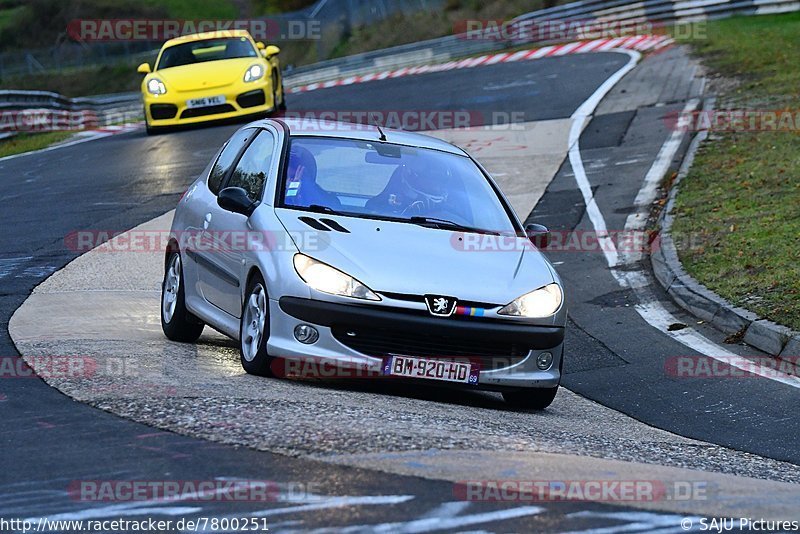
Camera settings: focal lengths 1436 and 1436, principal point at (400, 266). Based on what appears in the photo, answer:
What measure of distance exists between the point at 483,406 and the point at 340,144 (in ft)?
6.74

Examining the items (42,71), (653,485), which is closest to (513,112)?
(653,485)

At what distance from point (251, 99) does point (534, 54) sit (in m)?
12.6

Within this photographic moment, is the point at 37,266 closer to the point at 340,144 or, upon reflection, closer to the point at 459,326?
the point at 340,144

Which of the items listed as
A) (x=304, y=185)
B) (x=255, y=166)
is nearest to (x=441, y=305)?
(x=304, y=185)

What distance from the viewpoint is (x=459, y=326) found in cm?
782

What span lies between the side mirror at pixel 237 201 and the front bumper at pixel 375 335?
1.03 meters

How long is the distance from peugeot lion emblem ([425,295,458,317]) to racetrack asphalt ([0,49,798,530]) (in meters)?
1.60

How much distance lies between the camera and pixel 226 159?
997 cm

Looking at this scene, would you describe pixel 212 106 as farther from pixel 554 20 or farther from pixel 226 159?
pixel 554 20

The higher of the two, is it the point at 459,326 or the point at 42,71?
the point at 459,326

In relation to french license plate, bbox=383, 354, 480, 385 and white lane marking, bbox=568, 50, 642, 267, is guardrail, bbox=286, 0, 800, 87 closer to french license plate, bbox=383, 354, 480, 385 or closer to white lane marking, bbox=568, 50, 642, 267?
white lane marking, bbox=568, 50, 642, 267

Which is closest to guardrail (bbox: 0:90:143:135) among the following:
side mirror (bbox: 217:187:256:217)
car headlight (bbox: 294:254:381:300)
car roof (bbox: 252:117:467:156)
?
car roof (bbox: 252:117:467:156)

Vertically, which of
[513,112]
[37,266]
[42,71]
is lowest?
[42,71]

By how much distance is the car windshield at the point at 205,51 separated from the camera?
24.4 meters
